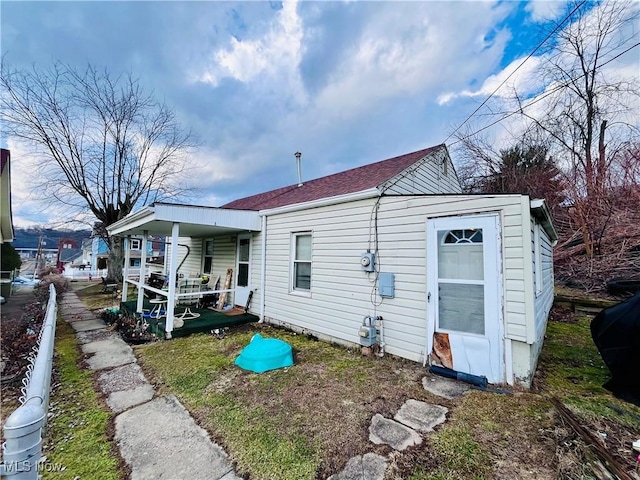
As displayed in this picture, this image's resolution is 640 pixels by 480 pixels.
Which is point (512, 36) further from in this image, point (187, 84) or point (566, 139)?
point (187, 84)

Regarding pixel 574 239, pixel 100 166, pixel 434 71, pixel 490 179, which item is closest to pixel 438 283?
pixel 434 71

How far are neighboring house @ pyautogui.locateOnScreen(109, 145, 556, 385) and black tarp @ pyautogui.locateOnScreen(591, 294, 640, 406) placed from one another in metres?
0.75

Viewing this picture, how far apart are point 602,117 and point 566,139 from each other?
1319mm

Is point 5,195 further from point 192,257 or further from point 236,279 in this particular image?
point 236,279

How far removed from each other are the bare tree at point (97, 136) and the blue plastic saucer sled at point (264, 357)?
14418mm

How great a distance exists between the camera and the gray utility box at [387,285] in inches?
181

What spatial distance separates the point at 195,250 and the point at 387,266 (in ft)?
27.2

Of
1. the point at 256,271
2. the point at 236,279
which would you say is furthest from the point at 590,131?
the point at 236,279

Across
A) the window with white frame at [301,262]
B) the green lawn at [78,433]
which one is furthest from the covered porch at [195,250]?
the green lawn at [78,433]

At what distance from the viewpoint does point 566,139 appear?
40.8 ft

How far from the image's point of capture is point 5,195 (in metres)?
8.87

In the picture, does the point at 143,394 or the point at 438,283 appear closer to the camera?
the point at 143,394

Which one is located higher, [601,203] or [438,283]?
[601,203]

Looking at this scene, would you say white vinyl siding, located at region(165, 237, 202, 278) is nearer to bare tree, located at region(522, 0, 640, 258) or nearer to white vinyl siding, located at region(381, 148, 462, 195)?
white vinyl siding, located at region(381, 148, 462, 195)
